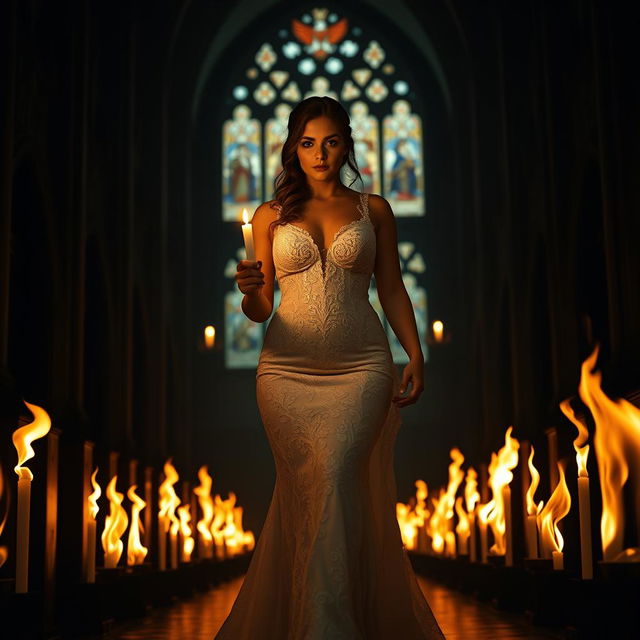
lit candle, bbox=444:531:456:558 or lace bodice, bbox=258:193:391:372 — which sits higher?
lace bodice, bbox=258:193:391:372

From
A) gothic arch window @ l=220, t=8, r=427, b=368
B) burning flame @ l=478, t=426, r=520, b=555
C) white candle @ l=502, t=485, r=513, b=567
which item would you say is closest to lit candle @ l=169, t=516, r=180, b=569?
burning flame @ l=478, t=426, r=520, b=555

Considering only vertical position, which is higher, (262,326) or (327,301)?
(262,326)

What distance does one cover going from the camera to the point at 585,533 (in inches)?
233

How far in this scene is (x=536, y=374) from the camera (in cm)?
1880

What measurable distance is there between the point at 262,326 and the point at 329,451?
24.7 metres

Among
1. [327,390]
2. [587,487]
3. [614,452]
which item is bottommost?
[587,487]

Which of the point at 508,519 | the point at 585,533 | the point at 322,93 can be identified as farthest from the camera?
the point at 322,93

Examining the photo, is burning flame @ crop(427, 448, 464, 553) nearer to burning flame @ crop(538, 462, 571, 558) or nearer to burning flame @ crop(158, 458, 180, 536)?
burning flame @ crop(158, 458, 180, 536)

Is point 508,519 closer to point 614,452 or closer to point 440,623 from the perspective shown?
point 440,623

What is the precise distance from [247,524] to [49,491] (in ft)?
62.4

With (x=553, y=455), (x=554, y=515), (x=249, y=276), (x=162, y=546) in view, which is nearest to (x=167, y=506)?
(x=162, y=546)

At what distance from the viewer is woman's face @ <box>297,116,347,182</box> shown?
546 centimetres

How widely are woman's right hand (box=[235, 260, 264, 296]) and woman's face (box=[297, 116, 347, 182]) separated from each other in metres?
0.74

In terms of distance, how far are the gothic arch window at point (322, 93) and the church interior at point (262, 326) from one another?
0.17 feet
